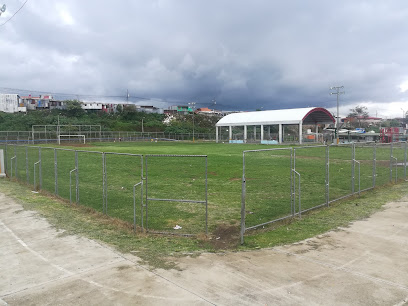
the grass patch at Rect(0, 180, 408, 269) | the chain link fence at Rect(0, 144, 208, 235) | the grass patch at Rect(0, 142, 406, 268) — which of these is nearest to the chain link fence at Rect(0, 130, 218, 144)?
the chain link fence at Rect(0, 144, 208, 235)

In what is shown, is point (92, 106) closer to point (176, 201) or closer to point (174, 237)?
point (176, 201)

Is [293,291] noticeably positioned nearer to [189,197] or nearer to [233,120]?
[189,197]

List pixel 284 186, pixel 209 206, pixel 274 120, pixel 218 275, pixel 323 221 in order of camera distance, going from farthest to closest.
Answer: pixel 274 120 → pixel 284 186 → pixel 209 206 → pixel 323 221 → pixel 218 275

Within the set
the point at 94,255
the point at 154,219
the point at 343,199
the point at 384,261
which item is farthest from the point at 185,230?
the point at 343,199

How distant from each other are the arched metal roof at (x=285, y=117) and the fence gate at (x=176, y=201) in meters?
47.2

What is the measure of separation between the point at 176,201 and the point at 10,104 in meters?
133

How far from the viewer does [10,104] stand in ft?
390

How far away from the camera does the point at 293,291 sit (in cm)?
495

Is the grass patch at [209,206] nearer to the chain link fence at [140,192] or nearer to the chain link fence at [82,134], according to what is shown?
the chain link fence at [140,192]

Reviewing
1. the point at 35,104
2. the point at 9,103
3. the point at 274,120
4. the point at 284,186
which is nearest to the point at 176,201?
the point at 284,186

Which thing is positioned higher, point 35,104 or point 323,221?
point 35,104

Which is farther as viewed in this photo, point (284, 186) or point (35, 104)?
point (35, 104)

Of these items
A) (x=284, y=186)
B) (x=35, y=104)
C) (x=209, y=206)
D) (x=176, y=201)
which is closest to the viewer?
(x=176, y=201)

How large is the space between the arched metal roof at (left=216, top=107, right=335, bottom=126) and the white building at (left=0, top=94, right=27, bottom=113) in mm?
88375
